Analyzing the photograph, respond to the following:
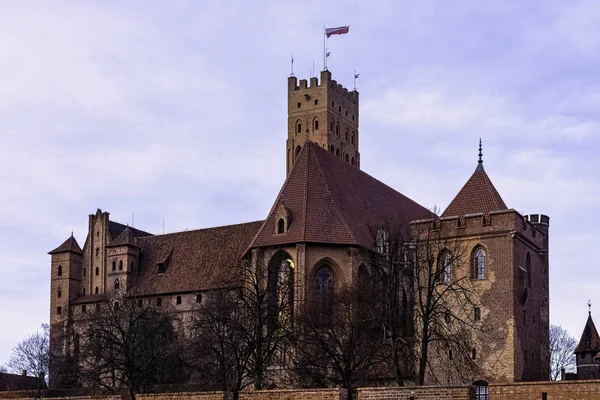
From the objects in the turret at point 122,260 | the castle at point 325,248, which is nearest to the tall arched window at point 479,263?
the castle at point 325,248

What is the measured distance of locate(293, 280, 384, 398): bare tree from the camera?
4278 cm

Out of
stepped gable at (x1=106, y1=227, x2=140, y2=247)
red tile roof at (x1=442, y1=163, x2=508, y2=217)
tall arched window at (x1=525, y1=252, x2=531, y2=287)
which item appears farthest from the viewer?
stepped gable at (x1=106, y1=227, x2=140, y2=247)

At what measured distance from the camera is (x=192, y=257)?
75.6 m

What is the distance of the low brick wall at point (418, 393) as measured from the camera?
1772 cm

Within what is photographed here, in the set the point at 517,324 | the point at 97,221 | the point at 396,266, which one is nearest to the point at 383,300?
the point at 396,266

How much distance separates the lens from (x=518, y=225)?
164ft

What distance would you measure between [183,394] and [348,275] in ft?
121

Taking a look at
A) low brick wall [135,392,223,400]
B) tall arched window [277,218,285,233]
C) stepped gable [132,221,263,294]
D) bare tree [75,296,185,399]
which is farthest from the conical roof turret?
low brick wall [135,392,223,400]

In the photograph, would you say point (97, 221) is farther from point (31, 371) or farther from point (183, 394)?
point (183, 394)

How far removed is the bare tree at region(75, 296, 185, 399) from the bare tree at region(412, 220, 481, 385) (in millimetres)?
Answer: 14284

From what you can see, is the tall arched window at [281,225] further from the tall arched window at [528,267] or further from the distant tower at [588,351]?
the distant tower at [588,351]

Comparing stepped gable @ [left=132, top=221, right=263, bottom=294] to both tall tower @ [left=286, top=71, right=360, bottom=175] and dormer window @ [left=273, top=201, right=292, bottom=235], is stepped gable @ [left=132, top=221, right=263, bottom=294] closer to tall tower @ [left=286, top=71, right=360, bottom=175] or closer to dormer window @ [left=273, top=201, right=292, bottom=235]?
dormer window @ [left=273, top=201, right=292, bottom=235]

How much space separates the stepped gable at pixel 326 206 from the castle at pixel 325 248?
0.28 ft

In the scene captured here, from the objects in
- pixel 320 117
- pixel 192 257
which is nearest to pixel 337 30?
pixel 320 117
